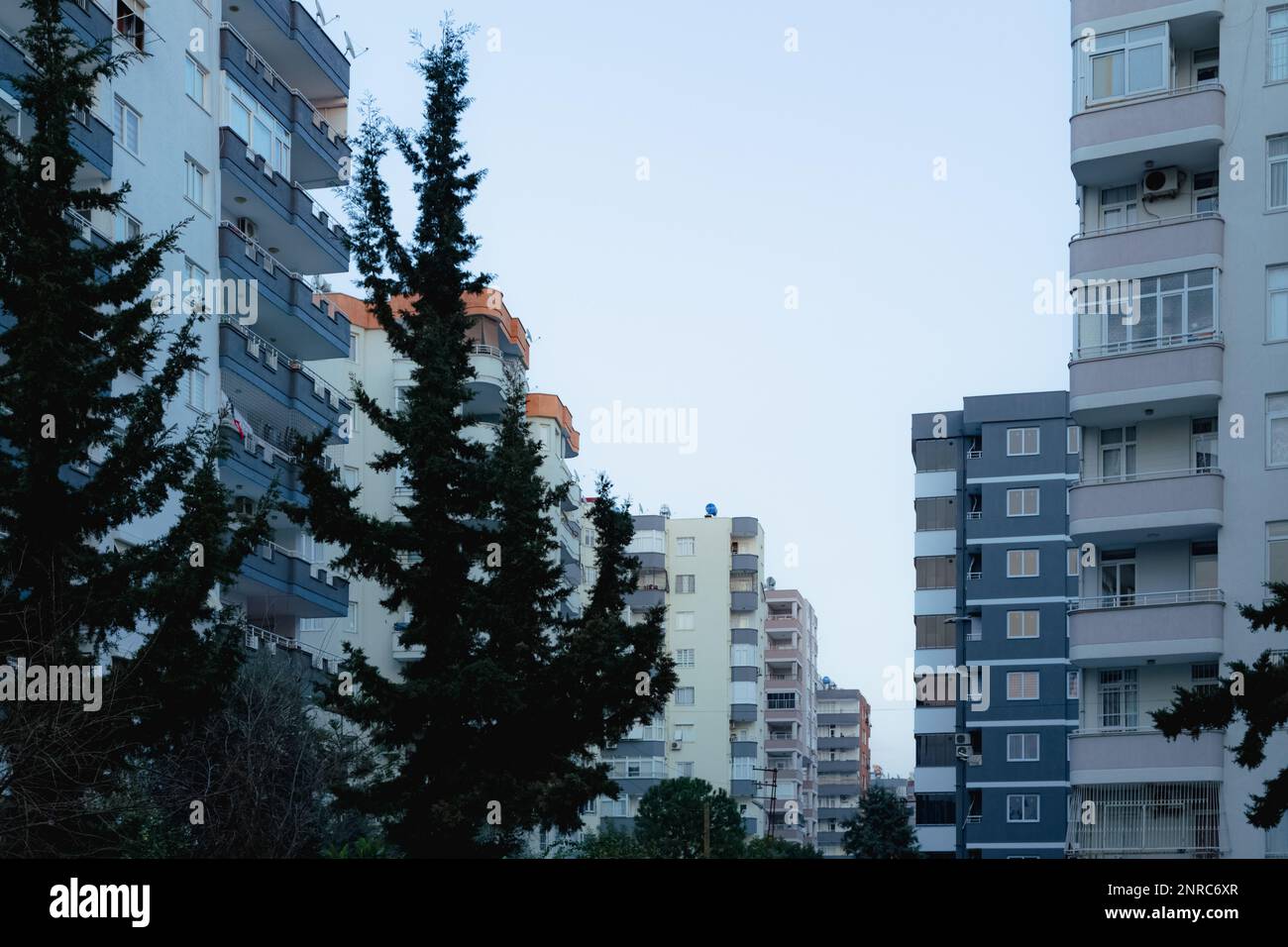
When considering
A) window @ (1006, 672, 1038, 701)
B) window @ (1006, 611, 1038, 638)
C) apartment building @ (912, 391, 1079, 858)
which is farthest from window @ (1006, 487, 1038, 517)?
window @ (1006, 672, 1038, 701)

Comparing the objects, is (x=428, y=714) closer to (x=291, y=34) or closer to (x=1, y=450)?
(x=1, y=450)

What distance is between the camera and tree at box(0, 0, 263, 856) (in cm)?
2523

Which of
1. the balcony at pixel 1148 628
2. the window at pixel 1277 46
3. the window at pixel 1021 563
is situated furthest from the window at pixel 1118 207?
the window at pixel 1021 563

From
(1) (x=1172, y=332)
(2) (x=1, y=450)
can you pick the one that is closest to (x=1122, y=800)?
(1) (x=1172, y=332)

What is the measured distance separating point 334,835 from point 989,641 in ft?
148

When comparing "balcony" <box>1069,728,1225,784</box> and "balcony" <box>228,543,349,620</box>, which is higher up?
"balcony" <box>228,543,349,620</box>

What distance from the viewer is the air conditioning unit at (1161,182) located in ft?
148

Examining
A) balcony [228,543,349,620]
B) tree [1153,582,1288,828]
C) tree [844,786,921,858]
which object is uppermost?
balcony [228,543,349,620]

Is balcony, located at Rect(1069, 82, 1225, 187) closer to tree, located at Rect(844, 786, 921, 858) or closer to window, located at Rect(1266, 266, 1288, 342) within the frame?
window, located at Rect(1266, 266, 1288, 342)

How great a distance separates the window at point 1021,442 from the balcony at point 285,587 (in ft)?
130

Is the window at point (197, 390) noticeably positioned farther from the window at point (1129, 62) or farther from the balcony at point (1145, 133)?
the window at point (1129, 62)

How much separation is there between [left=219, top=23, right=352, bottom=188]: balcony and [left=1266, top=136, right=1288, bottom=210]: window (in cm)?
2612

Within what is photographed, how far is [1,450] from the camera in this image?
2614cm
